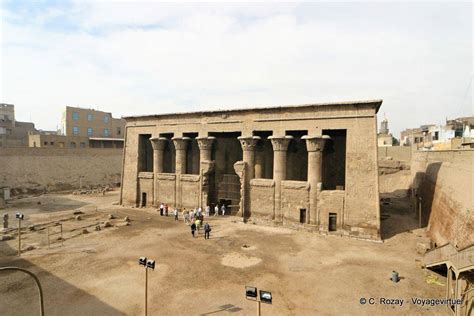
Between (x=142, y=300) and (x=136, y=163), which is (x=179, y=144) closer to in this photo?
(x=136, y=163)

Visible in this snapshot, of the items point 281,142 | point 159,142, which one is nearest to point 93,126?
point 159,142

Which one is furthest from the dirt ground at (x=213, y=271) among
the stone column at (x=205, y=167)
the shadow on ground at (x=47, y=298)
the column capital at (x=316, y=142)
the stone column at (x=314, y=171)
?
the column capital at (x=316, y=142)

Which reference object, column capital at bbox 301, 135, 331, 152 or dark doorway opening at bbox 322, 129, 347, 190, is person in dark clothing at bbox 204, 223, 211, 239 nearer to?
column capital at bbox 301, 135, 331, 152

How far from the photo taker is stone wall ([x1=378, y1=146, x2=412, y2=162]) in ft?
173

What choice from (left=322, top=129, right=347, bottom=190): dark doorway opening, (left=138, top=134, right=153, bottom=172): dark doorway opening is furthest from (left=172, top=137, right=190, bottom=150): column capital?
(left=322, top=129, right=347, bottom=190): dark doorway opening

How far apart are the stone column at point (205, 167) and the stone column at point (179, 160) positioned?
252cm

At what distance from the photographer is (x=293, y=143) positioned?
27.8 meters

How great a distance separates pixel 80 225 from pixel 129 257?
399 inches

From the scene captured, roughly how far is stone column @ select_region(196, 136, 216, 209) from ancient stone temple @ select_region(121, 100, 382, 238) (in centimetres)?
10

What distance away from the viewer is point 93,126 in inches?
2459

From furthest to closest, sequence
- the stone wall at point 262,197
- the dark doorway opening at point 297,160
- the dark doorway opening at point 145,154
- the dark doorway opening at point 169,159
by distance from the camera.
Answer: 1. the dark doorway opening at point 169,159
2. the dark doorway opening at point 145,154
3. the dark doorway opening at point 297,160
4. the stone wall at point 262,197

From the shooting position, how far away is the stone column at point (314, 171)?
77.9 ft

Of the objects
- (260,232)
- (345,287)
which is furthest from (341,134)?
(345,287)

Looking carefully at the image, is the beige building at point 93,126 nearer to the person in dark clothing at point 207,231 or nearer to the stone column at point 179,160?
the stone column at point 179,160
